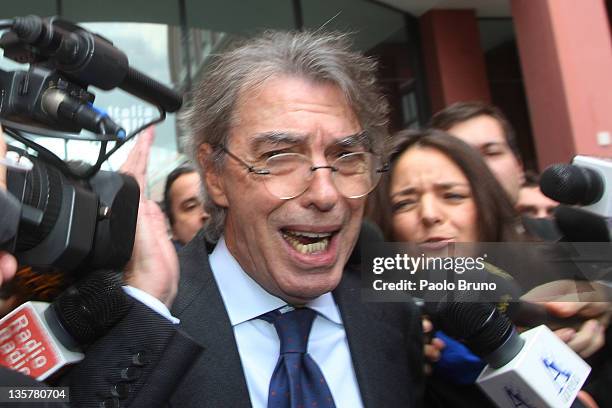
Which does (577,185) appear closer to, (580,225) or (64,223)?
(580,225)

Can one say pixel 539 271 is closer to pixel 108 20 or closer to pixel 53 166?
pixel 53 166

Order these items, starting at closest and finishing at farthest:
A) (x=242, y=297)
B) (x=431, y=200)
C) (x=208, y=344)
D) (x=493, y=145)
A: (x=208, y=344) → (x=242, y=297) → (x=431, y=200) → (x=493, y=145)

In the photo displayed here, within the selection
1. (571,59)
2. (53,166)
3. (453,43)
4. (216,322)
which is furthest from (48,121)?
(453,43)

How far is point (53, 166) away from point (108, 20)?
567 centimetres

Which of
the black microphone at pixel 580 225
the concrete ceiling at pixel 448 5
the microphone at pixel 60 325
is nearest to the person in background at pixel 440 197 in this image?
the black microphone at pixel 580 225

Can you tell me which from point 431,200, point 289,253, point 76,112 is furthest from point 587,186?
point 76,112

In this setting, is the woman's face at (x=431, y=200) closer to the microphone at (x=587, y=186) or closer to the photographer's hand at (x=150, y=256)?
the microphone at (x=587, y=186)

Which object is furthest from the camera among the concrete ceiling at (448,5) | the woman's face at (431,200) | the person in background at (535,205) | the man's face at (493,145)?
the concrete ceiling at (448,5)

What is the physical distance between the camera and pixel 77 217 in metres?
0.97

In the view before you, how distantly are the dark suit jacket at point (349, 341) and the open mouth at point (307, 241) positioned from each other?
0.21m

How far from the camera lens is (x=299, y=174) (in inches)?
59.0

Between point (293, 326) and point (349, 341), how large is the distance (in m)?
0.15

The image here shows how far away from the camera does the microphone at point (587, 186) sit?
4.36 ft

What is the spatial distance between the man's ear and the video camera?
58 centimetres
